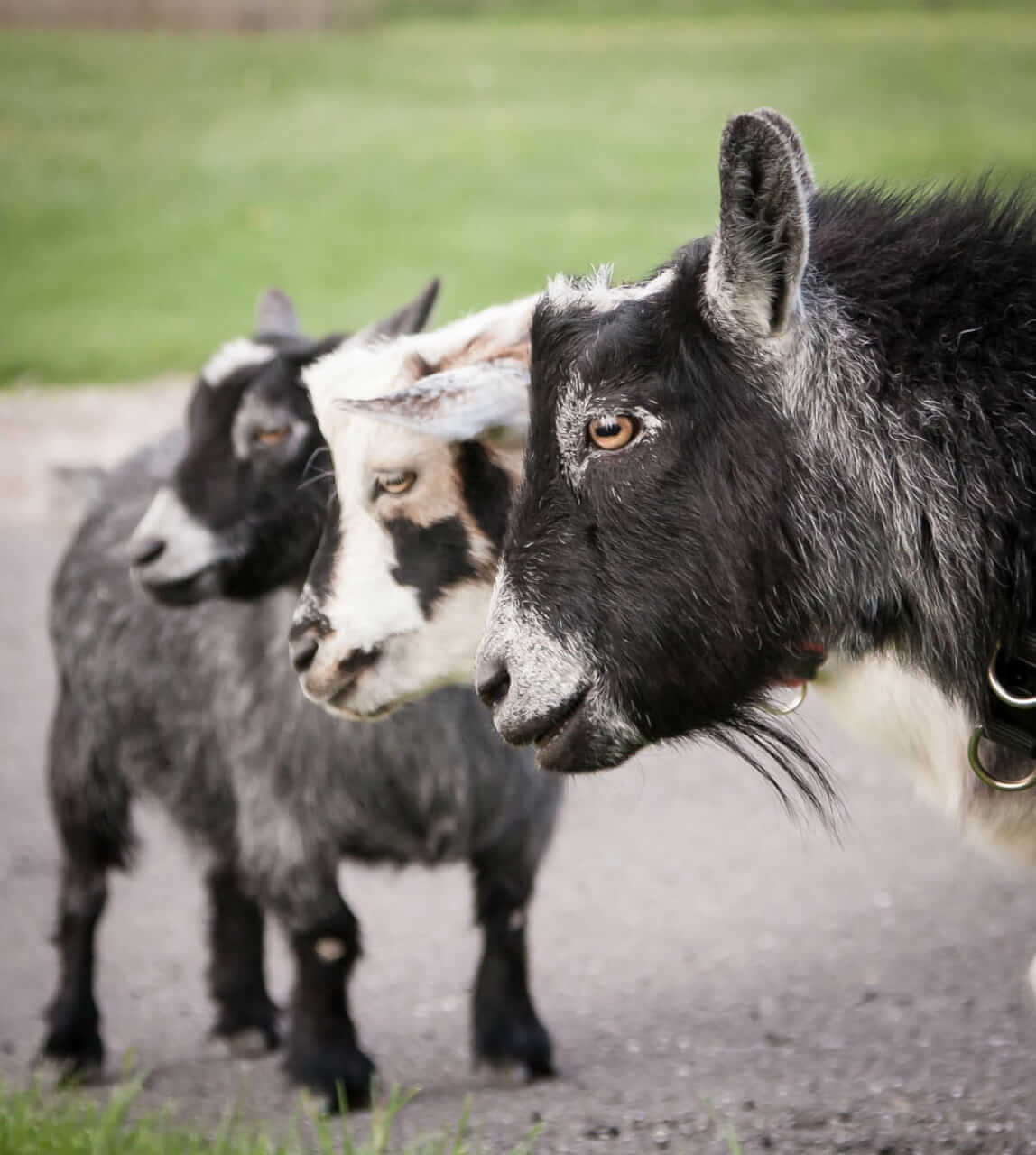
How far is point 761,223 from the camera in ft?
7.48

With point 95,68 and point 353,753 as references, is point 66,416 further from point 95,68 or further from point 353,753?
point 353,753

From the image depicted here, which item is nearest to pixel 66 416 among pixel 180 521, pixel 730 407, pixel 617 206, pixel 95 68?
pixel 617 206

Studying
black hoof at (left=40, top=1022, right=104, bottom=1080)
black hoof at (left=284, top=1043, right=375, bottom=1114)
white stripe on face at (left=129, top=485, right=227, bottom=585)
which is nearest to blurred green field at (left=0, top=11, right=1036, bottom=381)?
black hoof at (left=40, top=1022, right=104, bottom=1080)

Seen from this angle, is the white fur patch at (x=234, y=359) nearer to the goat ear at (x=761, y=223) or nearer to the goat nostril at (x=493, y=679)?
the goat nostril at (x=493, y=679)

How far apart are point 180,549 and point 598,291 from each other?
4.99 feet

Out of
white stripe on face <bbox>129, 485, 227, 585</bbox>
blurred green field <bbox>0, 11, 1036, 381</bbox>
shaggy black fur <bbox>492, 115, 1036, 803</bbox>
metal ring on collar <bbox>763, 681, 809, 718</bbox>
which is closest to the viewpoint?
shaggy black fur <bbox>492, 115, 1036, 803</bbox>

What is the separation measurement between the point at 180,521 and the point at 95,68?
591 inches

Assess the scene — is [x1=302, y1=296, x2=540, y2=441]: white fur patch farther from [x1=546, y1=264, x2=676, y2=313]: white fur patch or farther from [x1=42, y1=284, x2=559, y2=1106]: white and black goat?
[x1=546, y1=264, x2=676, y2=313]: white fur patch

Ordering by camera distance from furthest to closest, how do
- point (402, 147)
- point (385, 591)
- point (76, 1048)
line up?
point (402, 147) → point (76, 1048) → point (385, 591)

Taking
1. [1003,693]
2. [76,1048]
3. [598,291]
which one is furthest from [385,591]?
[76,1048]

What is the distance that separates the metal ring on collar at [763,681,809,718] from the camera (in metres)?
2.64

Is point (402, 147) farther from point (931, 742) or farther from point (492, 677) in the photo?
point (492, 677)

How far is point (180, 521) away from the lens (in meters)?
3.78

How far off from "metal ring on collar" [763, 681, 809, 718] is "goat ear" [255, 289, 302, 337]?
228 cm
